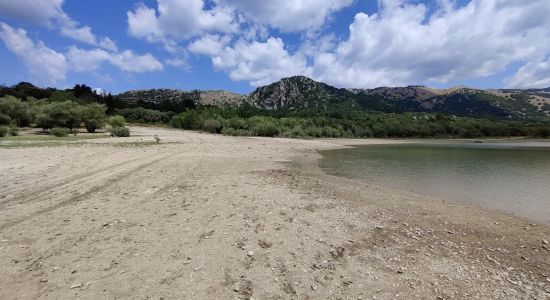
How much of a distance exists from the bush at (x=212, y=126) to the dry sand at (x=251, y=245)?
7838 cm

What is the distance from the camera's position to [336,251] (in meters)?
7.79

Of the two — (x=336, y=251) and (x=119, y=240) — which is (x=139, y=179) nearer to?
(x=119, y=240)

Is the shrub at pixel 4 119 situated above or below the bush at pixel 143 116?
→ below

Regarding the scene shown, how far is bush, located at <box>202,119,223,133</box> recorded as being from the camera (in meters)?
92.2

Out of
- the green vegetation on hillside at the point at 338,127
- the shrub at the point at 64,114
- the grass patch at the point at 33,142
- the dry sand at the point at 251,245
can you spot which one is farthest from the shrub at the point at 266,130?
the dry sand at the point at 251,245

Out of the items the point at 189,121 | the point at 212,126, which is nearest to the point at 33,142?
the point at 212,126

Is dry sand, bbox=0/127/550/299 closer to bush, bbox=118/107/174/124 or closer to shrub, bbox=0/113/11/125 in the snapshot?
shrub, bbox=0/113/11/125

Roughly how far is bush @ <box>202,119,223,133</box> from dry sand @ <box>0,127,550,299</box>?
78.4m

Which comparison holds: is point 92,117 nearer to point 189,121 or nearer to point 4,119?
point 4,119

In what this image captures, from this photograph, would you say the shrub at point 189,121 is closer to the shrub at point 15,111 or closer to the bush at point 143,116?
the bush at point 143,116

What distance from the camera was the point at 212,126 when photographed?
92125 millimetres

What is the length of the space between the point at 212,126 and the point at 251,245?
283ft

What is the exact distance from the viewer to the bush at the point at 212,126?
92.2 meters

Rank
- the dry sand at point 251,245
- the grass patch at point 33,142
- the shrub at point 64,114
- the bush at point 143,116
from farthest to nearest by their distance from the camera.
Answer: the bush at point 143,116, the shrub at point 64,114, the grass patch at point 33,142, the dry sand at point 251,245
